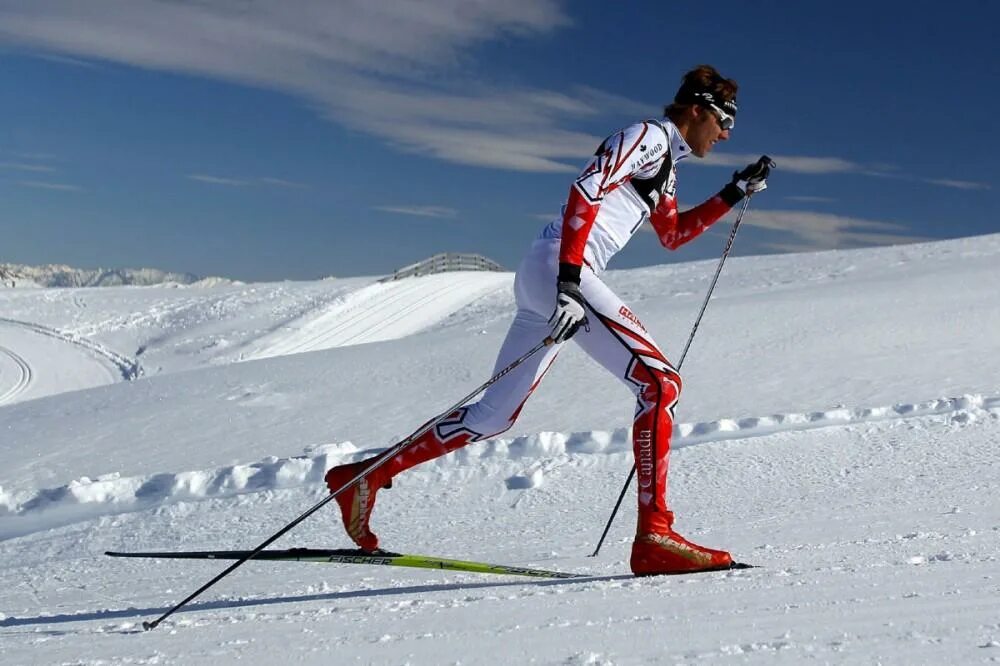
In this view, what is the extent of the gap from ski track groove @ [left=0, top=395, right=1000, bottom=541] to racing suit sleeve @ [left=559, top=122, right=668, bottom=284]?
8.00ft

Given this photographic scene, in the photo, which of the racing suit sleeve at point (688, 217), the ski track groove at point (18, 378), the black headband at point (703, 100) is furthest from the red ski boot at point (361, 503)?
the ski track groove at point (18, 378)

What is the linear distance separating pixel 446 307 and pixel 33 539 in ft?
59.3

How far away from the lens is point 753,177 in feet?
14.1

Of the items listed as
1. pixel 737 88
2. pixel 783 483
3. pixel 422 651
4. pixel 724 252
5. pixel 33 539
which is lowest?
pixel 33 539

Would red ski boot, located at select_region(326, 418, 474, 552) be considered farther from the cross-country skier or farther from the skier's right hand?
the skier's right hand

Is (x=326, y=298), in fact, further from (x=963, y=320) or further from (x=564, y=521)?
(x=564, y=521)

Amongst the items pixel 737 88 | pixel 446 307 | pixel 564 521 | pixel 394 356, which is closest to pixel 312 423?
pixel 394 356

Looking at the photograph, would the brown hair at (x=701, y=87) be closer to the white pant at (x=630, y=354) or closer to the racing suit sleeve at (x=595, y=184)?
the racing suit sleeve at (x=595, y=184)

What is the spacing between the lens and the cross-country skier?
344 cm

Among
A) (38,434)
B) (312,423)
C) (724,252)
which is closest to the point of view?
(724,252)

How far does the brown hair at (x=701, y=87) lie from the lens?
377 centimetres

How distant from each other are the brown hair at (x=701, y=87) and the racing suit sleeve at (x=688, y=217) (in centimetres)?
38

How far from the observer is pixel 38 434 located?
825 cm

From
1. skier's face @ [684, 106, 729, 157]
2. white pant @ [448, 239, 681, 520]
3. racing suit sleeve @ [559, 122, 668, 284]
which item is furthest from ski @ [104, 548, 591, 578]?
skier's face @ [684, 106, 729, 157]
